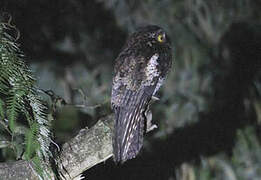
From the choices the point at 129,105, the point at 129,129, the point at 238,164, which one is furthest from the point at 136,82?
the point at 238,164

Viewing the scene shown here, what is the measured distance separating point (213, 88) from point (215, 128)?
0.51 metres

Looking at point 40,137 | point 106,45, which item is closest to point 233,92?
point 106,45

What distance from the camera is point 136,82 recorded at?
71.7 inches

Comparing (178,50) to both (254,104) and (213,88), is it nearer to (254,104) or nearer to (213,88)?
(213,88)

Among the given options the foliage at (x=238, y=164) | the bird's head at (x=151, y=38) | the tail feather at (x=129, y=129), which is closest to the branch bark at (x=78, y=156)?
the tail feather at (x=129, y=129)

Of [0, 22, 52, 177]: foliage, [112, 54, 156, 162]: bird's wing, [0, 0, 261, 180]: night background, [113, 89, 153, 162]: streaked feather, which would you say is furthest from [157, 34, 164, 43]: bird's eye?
[0, 0, 261, 180]: night background

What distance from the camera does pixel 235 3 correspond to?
149 inches

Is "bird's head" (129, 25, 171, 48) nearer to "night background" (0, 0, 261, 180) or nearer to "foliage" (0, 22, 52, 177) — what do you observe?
"foliage" (0, 22, 52, 177)

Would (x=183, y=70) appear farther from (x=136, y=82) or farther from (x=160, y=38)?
(x=136, y=82)

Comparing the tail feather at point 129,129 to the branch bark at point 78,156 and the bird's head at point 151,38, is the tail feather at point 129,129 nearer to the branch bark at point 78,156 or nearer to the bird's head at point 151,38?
the branch bark at point 78,156

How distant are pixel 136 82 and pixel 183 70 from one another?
2045mm

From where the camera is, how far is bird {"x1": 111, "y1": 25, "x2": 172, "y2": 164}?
169 centimetres

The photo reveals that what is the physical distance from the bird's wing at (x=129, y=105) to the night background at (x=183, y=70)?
3.95 ft

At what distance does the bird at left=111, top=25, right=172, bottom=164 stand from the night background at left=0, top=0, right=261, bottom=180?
1173 millimetres
